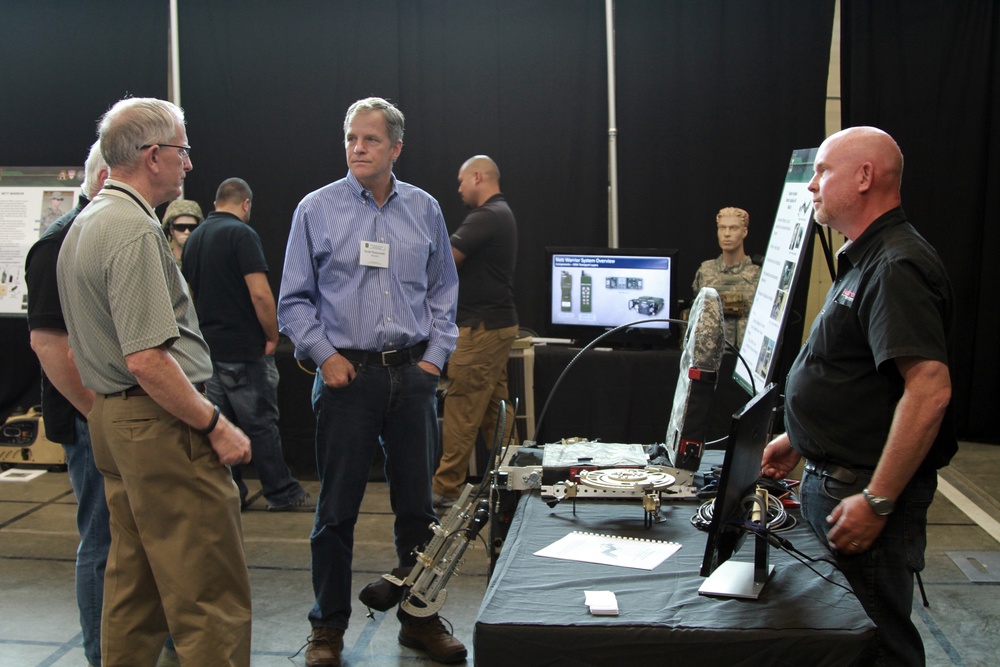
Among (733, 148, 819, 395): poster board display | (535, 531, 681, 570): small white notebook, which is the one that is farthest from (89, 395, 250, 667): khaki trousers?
(733, 148, 819, 395): poster board display

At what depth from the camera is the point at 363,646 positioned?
2779mm

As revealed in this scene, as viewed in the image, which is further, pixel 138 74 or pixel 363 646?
pixel 138 74

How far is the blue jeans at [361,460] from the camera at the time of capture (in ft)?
8.16

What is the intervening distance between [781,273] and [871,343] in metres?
1.19

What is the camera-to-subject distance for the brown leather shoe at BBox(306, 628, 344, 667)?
257 cm

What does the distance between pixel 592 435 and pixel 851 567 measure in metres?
2.82

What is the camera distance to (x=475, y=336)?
4.26m

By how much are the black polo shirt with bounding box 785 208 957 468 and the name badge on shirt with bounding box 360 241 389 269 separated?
3.94 ft

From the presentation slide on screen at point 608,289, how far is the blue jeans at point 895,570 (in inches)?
112

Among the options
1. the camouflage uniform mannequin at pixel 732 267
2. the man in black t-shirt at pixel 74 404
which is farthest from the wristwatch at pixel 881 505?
the camouflage uniform mannequin at pixel 732 267

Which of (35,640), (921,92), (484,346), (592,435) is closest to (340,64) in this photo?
(484,346)

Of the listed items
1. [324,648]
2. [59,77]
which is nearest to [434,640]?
[324,648]

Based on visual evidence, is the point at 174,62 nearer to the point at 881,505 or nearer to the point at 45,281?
the point at 45,281

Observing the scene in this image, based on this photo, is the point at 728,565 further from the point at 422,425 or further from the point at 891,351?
the point at 422,425
